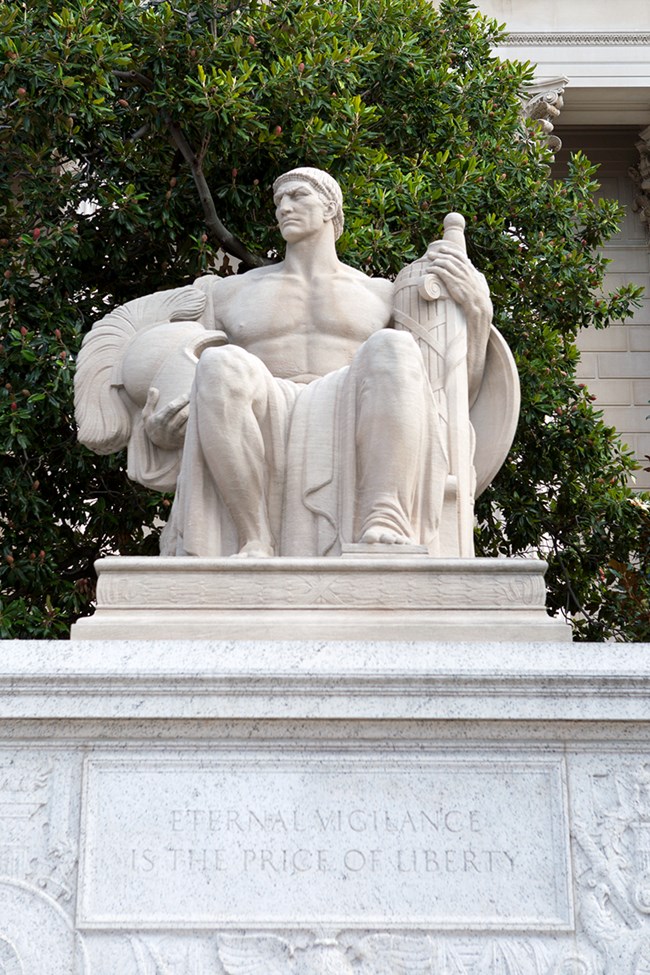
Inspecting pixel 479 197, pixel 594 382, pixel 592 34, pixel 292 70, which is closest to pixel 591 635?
pixel 479 197

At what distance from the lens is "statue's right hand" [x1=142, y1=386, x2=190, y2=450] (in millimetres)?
6574

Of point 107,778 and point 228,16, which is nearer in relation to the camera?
point 107,778

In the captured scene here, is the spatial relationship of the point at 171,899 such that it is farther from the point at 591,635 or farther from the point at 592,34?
the point at 592,34

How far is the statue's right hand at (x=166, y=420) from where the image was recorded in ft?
21.6

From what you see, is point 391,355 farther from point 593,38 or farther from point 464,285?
point 593,38

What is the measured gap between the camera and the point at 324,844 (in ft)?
16.1

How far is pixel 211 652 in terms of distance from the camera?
5184mm

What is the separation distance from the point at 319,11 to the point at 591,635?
5153 mm

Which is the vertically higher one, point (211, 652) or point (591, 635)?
point (591, 635)

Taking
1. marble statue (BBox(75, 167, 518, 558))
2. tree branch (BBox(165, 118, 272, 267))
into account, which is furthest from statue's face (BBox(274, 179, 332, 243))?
tree branch (BBox(165, 118, 272, 267))

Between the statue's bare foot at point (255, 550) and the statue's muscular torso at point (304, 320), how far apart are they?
0.98m

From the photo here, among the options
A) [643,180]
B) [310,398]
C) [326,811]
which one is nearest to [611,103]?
[643,180]

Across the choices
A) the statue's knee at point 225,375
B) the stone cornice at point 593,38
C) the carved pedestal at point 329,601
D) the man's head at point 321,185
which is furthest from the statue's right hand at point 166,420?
the stone cornice at point 593,38

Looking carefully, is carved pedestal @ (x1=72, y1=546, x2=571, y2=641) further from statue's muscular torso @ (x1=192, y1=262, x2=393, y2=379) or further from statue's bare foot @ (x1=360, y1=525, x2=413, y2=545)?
statue's muscular torso @ (x1=192, y1=262, x2=393, y2=379)
